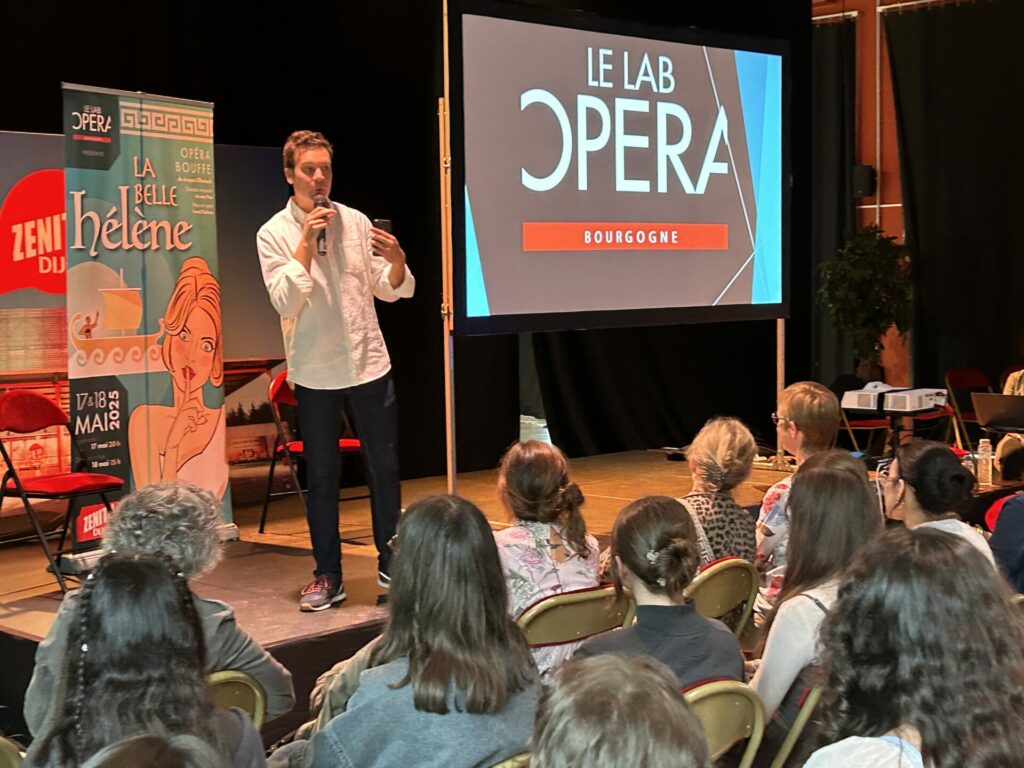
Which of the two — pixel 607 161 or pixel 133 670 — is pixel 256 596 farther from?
pixel 133 670

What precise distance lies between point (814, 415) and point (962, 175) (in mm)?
5597

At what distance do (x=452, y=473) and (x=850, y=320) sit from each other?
482 centimetres

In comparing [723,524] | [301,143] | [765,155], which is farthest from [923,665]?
[765,155]

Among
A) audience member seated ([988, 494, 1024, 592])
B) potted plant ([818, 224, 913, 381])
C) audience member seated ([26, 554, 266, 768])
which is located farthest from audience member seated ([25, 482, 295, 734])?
potted plant ([818, 224, 913, 381])

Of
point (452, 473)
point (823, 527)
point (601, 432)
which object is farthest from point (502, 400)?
point (823, 527)

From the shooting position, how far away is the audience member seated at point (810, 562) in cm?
242

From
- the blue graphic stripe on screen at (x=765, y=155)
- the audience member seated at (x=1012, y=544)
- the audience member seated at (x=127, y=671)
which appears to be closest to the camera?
the audience member seated at (x=127, y=671)

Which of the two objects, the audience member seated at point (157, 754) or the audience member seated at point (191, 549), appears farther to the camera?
the audience member seated at point (191, 549)

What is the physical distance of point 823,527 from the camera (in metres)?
2.64

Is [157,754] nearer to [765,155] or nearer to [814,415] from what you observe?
[814,415]

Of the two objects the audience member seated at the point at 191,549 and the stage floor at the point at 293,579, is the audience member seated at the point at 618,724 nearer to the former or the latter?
the audience member seated at the point at 191,549

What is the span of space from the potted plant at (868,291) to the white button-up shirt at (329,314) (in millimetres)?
5145

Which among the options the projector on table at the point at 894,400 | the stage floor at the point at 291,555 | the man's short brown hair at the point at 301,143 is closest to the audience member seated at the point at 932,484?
the stage floor at the point at 291,555

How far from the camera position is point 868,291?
8984 millimetres
